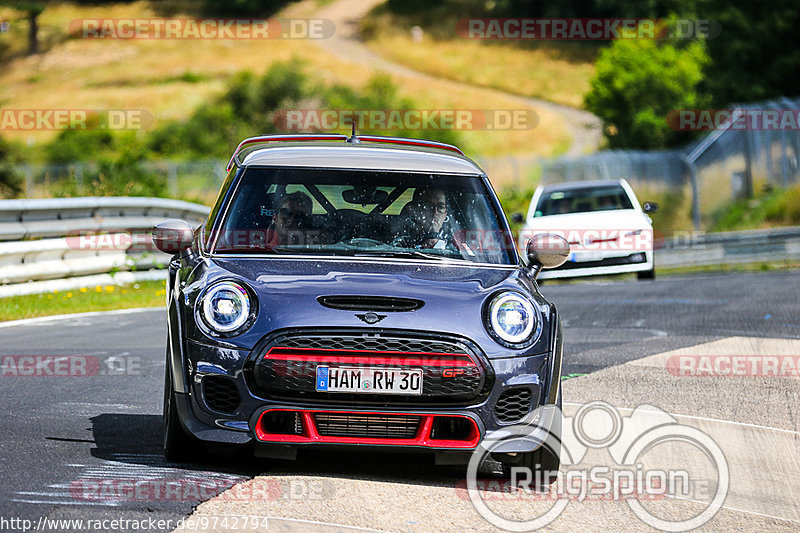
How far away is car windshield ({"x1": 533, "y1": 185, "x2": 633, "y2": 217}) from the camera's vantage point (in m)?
20.4

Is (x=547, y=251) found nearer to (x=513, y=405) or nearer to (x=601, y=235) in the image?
(x=513, y=405)

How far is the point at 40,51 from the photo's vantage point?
10869 cm

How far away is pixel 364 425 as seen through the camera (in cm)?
572

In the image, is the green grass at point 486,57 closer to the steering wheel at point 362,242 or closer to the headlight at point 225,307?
the steering wheel at point 362,242

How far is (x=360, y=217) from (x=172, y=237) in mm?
953

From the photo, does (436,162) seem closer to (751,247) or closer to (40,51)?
(751,247)

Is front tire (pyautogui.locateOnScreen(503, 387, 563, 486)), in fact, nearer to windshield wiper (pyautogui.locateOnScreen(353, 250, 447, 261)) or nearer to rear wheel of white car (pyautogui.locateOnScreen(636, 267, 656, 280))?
windshield wiper (pyautogui.locateOnScreen(353, 250, 447, 261))

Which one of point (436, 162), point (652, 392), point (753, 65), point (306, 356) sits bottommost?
point (652, 392)

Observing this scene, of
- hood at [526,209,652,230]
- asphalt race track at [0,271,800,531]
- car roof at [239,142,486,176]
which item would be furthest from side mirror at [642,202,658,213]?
car roof at [239,142,486,176]

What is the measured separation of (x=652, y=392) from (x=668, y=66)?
5339cm

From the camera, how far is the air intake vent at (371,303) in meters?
5.74

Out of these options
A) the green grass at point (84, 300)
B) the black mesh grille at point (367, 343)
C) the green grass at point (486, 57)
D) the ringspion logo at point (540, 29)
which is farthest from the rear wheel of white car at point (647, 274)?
the green grass at point (486, 57)

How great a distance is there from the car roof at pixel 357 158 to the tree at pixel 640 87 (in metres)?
48.5

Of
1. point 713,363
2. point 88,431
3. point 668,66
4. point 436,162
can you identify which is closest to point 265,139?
point 436,162
